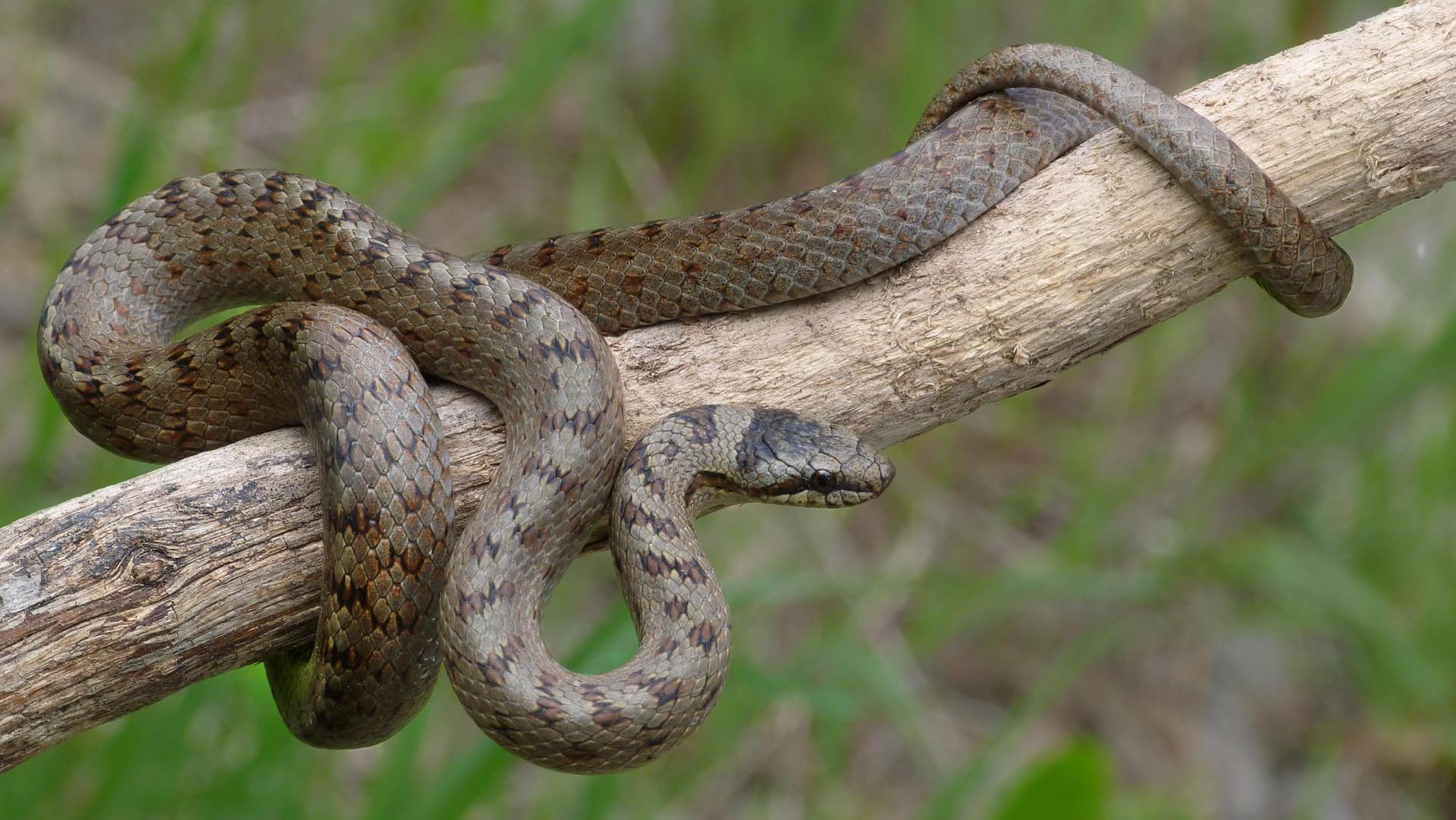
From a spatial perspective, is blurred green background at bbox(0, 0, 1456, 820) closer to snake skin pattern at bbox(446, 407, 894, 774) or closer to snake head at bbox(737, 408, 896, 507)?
snake head at bbox(737, 408, 896, 507)

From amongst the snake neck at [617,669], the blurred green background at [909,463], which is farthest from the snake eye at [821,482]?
the blurred green background at [909,463]

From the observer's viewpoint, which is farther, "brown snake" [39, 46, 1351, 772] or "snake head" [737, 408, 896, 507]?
"snake head" [737, 408, 896, 507]

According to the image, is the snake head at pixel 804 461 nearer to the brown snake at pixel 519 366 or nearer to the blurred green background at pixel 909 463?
the brown snake at pixel 519 366

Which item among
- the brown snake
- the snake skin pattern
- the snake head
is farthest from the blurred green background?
the brown snake

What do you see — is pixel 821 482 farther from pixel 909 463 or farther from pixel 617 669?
pixel 909 463

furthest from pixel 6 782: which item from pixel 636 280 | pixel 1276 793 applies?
pixel 1276 793

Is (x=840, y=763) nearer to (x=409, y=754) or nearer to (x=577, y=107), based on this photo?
(x=409, y=754)
